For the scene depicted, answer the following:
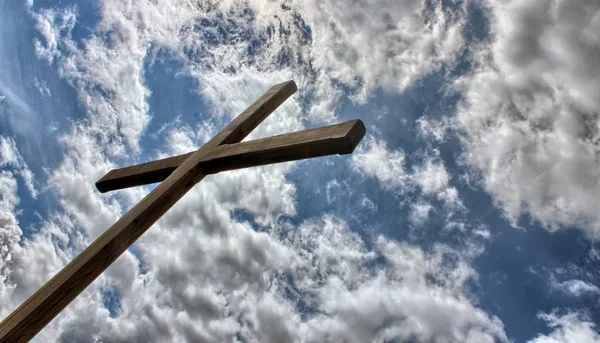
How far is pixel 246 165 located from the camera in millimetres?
3219

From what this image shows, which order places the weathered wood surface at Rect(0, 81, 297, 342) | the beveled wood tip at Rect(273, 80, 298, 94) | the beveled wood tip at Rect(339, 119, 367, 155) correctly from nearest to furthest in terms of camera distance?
1. the weathered wood surface at Rect(0, 81, 297, 342)
2. the beveled wood tip at Rect(339, 119, 367, 155)
3. the beveled wood tip at Rect(273, 80, 298, 94)

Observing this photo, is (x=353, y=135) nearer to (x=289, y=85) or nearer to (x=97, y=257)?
(x=97, y=257)

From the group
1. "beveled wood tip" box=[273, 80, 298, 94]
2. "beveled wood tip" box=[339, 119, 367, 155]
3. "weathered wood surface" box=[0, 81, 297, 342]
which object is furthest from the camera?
"beveled wood tip" box=[273, 80, 298, 94]

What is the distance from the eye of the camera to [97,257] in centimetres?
239

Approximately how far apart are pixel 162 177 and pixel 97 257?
157 centimetres

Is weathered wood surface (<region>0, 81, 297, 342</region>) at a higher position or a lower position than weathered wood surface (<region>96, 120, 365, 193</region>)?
lower

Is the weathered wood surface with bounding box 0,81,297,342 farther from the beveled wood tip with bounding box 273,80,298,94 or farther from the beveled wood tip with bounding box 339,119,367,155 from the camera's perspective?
the beveled wood tip with bounding box 339,119,367,155

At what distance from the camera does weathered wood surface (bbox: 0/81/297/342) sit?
6.83 feet

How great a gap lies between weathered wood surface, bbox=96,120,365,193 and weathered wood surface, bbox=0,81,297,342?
217 millimetres

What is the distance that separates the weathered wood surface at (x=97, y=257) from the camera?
208 centimetres

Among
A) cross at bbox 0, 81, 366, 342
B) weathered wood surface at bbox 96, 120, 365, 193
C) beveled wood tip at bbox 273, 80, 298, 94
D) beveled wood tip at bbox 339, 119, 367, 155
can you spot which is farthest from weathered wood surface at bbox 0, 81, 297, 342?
beveled wood tip at bbox 339, 119, 367, 155

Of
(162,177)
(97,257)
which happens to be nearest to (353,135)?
(97,257)

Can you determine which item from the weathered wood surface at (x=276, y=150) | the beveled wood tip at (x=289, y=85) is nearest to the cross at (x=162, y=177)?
the weathered wood surface at (x=276, y=150)

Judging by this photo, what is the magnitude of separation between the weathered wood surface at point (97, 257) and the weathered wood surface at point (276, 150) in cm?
22
